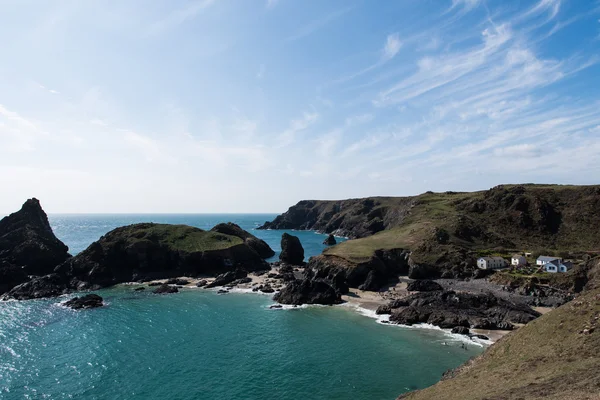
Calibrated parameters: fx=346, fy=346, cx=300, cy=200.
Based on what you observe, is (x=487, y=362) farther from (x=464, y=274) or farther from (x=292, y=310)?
(x=464, y=274)

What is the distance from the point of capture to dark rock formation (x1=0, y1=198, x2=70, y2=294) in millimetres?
94688

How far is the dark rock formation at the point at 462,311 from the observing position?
57438 millimetres

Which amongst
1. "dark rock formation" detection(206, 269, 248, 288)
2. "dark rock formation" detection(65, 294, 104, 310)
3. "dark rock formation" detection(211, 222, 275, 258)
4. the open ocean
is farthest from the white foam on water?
"dark rock formation" detection(211, 222, 275, 258)

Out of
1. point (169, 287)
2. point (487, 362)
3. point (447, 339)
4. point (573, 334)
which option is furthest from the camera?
point (169, 287)

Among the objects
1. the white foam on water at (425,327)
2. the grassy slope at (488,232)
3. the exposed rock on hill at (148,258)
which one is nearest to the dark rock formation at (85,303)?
the exposed rock on hill at (148,258)

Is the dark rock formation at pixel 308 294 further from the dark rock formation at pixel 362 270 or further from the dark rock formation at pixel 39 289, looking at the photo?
the dark rock formation at pixel 39 289

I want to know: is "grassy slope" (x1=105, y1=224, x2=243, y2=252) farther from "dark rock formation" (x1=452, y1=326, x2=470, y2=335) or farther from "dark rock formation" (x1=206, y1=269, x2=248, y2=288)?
"dark rock formation" (x1=452, y1=326, x2=470, y2=335)

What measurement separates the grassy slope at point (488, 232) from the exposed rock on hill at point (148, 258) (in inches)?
1345

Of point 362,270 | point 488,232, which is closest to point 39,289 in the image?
point 362,270

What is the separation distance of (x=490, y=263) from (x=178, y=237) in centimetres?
9539

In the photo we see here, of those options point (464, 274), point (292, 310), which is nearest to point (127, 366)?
point (292, 310)

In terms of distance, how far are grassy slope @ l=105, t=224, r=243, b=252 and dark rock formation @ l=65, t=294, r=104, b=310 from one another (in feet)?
109

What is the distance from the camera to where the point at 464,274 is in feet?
288

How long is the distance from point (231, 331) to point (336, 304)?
25.5m
